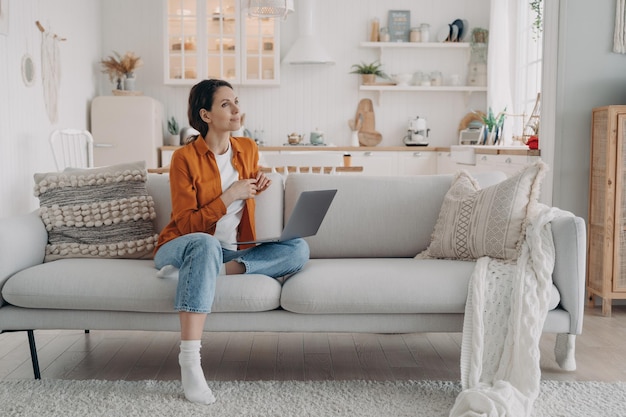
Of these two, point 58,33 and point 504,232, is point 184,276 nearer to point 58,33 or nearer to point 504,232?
point 504,232

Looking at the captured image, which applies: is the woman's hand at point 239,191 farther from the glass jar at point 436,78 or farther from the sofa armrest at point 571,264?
the glass jar at point 436,78

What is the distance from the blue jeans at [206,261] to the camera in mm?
2412

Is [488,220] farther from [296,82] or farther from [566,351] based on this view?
[296,82]

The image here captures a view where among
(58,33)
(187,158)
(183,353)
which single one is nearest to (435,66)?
(58,33)

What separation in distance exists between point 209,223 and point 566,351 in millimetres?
1468

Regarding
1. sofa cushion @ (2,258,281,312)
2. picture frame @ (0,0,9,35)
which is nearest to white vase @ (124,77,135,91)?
picture frame @ (0,0,9,35)

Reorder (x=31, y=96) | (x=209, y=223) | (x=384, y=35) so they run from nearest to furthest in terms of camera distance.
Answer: (x=209, y=223), (x=31, y=96), (x=384, y=35)

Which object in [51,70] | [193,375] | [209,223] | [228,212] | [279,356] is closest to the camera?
[193,375]

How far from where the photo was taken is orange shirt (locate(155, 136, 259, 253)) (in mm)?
2754

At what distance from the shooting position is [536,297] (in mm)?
2482

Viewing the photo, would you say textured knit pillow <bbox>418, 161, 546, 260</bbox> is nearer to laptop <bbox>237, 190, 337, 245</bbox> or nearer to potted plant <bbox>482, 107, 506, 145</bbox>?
laptop <bbox>237, 190, 337, 245</bbox>

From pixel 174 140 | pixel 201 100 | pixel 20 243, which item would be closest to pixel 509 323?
pixel 201 100

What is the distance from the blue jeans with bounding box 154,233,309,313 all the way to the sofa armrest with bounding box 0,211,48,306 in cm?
54

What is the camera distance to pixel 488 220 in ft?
9.26
